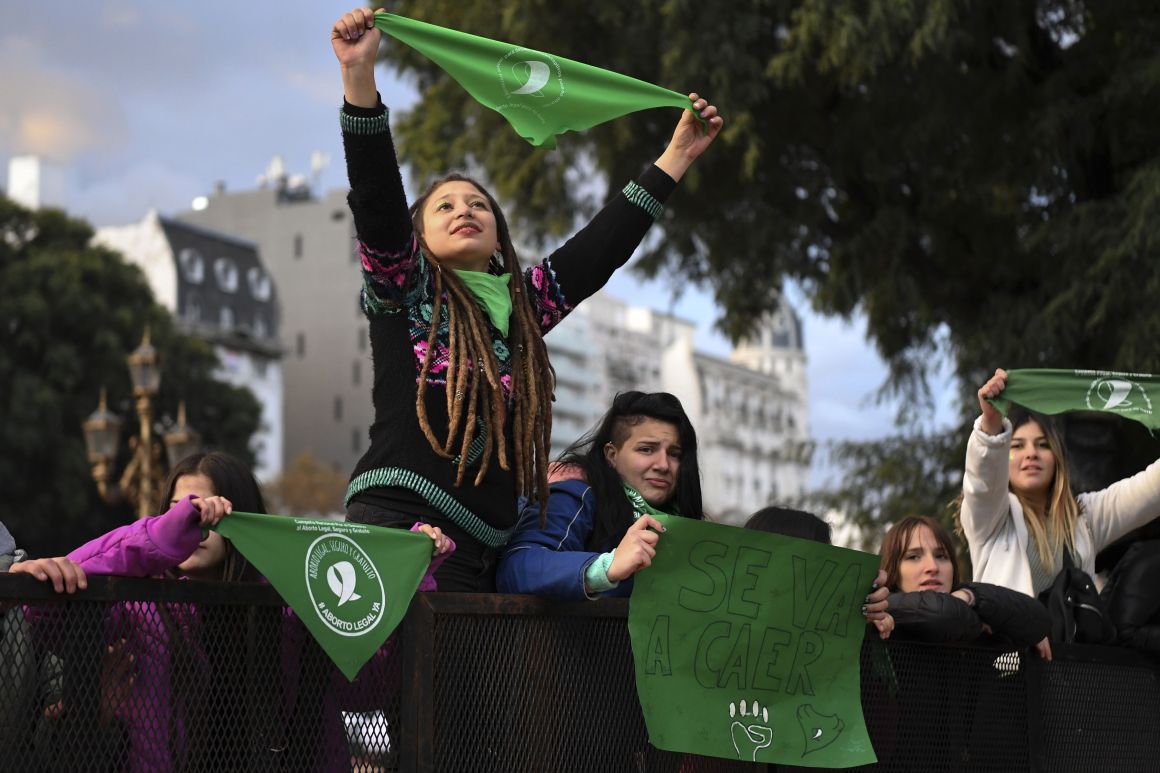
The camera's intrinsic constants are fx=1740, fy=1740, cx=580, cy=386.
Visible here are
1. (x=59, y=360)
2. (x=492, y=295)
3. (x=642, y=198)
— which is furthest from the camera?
(x=59, y=360)

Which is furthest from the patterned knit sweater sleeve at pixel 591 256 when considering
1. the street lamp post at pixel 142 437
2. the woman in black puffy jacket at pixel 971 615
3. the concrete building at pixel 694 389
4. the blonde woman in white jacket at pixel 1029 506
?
the concrete building at pixel 694 389

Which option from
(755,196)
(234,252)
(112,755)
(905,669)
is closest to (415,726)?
(112,755)

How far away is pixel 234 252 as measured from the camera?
258ft

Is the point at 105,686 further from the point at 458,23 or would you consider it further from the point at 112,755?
the point at 458,23

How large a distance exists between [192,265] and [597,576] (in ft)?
245

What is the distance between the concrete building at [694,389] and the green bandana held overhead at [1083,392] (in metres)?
94.1

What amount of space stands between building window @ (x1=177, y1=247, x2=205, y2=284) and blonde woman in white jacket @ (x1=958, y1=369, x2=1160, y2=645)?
72.0 metres

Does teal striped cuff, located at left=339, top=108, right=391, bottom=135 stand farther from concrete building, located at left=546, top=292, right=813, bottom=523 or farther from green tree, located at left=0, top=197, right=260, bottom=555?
concrete building, located at left=546, top=292, right=813, bottom=523

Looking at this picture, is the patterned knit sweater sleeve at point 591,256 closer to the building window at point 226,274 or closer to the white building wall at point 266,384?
the white building wall at point 266,384

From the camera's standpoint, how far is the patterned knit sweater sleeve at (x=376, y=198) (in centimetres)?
382

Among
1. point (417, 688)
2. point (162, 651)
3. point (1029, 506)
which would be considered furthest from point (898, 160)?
point (162, 651)

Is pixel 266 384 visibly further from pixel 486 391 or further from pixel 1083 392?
pixel 486 391

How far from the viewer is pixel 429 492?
3.88 meters

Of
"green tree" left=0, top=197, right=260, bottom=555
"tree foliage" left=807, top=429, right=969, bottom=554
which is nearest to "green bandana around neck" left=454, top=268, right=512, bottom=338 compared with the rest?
"tree foliage" left=807, top=429, right=969, bottom=554
